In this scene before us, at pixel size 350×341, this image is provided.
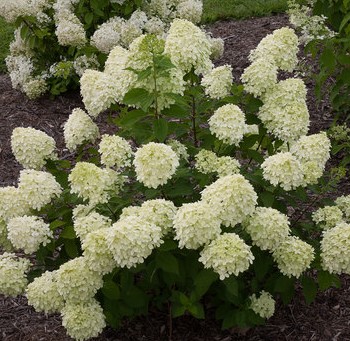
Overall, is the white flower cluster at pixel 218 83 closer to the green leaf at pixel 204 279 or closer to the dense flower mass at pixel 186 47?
the dense flower mass at pixel 186 47

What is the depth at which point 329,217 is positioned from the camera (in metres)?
3.38

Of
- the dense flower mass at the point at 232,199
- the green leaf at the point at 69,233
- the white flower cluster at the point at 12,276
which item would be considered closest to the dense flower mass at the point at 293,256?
the dense flower mass at the point at 232,199

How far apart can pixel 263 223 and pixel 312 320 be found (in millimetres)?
1312

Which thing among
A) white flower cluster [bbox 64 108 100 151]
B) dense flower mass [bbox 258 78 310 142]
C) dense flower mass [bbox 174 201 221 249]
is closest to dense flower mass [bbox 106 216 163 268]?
dense flower mass [bbox 174 201 221 249]

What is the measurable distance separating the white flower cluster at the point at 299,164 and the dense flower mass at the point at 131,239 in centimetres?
66

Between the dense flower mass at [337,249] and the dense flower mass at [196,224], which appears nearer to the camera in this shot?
the dense flower mass at [196,224]

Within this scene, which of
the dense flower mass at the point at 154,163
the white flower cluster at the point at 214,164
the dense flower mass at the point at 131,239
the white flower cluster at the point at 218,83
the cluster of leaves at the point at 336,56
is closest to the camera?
the dense flower mass at the point at 131,239

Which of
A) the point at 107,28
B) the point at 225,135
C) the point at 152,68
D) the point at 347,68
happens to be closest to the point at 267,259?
the point at 225,135

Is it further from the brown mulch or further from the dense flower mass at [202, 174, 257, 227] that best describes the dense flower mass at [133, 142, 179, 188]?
the brown mulch

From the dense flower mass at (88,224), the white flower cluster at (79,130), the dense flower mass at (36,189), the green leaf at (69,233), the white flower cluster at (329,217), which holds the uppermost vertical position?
the white flower cluster at (79,130)

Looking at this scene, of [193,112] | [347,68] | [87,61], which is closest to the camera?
[193,112]

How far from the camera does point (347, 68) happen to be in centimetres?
502

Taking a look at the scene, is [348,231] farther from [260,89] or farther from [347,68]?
[347,68]

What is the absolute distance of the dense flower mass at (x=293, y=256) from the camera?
121 inches
